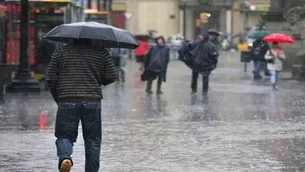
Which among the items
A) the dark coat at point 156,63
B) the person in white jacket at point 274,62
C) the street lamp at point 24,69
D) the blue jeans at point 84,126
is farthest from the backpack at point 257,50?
the blue jeans at point 84,126

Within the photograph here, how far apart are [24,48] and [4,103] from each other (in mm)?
3352

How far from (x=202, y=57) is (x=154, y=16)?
51.7 meters

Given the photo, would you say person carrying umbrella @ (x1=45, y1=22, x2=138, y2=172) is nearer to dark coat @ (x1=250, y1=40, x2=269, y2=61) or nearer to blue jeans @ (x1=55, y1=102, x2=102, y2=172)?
blue jeans @ (x1=55, y1=102, x2=102, y2=172)

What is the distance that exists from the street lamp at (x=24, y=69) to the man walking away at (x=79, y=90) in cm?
1376

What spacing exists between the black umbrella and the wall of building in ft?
216

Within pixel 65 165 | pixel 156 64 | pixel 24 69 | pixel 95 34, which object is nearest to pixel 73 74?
pixel 95 34

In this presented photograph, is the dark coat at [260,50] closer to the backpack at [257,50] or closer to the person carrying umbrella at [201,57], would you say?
the backpack at [257,50]

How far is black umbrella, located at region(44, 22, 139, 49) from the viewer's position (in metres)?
9.62

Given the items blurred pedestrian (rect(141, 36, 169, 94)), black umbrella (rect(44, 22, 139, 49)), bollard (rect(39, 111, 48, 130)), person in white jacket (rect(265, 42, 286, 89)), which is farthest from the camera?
person in white jacket (rect(265, 42, 286, 89))

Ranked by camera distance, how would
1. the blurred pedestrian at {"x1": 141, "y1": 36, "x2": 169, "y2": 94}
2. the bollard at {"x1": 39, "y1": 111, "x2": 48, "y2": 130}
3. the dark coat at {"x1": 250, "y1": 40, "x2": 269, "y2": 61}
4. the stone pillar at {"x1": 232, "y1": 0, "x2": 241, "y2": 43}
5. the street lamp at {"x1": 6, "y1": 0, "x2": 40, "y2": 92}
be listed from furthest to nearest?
the stone pillar at {"x1": 232, "y1": 0, "x2": 241, "y2": 43} < the dark coat at {"x1": 250, "y1": 40, "x2": 269, "y2": 61} < the blurred pedestrian at {"x1": 141, "y1": 36, "x2": 169, "y2": 94} < the street lamp at {"x1": 6, "y1": 0, "x2": 40, "y2": 92} < the bollard at {"x1": 39, "y1": 111, "x2": 48, "y2": 130}

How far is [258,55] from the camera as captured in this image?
32906 mm

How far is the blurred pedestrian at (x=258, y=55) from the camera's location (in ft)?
106

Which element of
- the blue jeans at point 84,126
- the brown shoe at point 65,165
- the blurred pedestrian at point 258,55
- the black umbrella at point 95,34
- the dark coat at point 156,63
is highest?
the black umbrella at point 95,34

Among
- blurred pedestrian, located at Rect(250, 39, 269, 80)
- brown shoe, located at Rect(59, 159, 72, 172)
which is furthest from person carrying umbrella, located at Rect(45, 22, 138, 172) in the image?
blurred pedestrian, located at Rect(250, 39, 269, 80)
